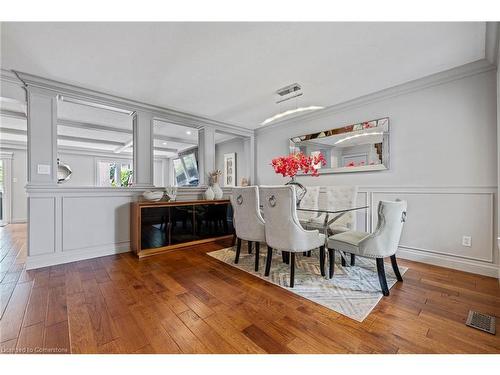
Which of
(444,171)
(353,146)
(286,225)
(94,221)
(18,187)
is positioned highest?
(353,146)

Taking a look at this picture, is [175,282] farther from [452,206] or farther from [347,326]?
[452,206]

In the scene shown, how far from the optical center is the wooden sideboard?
3.25 m

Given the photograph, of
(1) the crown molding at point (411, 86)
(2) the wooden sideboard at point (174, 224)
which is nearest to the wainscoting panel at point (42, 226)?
(2) the wooden sideboard at point (174, 224)

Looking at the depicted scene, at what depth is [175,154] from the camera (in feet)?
28.0

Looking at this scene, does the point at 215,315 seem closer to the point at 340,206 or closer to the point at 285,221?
the point at 285,221

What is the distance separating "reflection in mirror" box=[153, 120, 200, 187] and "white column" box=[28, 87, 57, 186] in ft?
6.16

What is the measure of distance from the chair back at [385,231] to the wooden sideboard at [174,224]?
2.69 metres

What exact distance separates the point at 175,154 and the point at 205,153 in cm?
459

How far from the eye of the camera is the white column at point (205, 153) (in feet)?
14.5

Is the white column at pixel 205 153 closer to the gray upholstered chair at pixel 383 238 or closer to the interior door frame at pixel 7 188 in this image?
the gray upholstered chair at pixel 383 238

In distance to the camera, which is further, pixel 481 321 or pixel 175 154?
pixel 175 154

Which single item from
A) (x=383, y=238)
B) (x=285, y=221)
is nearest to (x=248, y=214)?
(x=285, y=221)

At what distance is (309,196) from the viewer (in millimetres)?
3607
